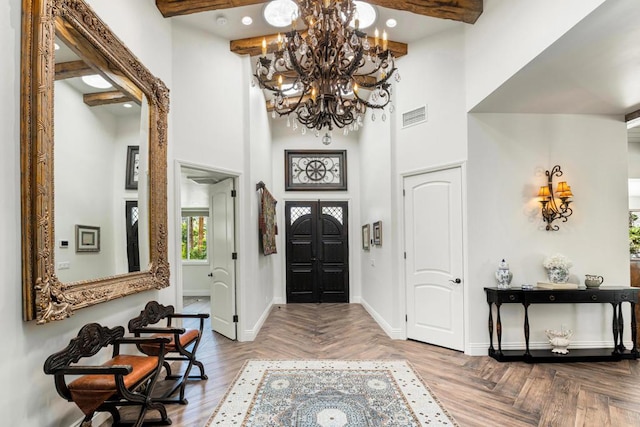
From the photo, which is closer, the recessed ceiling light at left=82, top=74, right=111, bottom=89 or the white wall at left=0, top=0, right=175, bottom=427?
the white wall at left=0, top=0, right=175, bottom=427

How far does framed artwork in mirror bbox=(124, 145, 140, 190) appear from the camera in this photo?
113 inches

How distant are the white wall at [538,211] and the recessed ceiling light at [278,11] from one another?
256cm

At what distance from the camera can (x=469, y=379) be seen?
3275 millimetres

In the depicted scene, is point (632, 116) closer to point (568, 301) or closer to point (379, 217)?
point (568, 301)

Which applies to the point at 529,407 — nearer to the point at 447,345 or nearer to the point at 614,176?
the point at 447,345

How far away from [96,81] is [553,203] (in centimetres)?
473

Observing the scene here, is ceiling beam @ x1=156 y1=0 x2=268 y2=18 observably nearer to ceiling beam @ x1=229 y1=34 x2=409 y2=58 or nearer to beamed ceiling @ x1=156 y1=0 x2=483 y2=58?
beamed ceiling @ x1=156 y1=0 x2=483 y2=58

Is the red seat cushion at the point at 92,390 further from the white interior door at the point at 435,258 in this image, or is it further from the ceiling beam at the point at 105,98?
the white interior door at the point at 435,258

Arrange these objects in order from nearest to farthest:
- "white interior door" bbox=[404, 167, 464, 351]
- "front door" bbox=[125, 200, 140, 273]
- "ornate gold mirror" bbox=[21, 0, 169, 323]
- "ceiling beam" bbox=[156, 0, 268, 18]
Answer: "ornate gold mirror" bbox=[21, 0, 169, 323] < "front door" bbox=[125, 200, 140, 273] < "ceiling beam" bbox=[156, 0, 268, 18] < "white interior door" bbox=[404, 167, 464, 351]

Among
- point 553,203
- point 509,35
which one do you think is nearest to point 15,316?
point 509,35

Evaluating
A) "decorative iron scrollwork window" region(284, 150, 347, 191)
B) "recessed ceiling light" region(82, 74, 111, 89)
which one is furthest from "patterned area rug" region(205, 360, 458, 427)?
"decorative iron scrollwork window" region(284, 150, 347, 191)

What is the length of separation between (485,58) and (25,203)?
415cm

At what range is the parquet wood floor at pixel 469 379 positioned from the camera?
2635mm

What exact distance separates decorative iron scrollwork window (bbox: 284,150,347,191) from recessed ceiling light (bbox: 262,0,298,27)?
330cm
